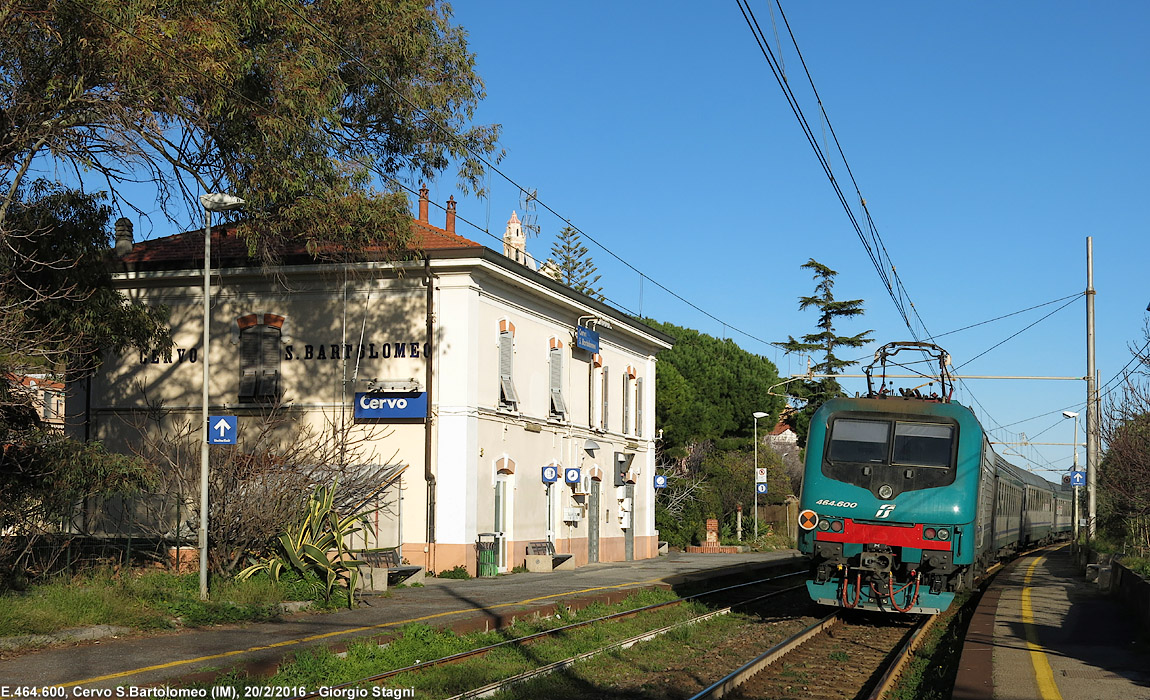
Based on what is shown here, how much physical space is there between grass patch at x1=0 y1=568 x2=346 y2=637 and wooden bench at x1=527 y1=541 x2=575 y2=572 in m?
9.93

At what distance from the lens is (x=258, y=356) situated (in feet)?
86.5

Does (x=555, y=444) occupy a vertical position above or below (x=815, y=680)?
above

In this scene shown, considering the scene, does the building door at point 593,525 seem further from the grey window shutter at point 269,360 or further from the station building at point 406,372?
the grey window shutter at point 269,360

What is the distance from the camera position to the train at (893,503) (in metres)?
15.4

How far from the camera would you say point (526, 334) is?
1098 inches

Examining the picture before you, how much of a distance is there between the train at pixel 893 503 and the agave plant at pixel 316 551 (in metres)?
7.12

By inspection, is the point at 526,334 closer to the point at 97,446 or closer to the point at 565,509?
the point at 565,509

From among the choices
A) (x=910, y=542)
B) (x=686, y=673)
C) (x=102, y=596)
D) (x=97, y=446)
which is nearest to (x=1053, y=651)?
(x=910, y=542)

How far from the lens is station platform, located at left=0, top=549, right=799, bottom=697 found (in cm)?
1062

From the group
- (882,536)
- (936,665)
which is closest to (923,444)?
(882,536)

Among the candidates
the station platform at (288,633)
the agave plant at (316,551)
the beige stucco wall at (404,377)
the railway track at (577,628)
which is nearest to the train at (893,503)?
the railway track at (577,628)

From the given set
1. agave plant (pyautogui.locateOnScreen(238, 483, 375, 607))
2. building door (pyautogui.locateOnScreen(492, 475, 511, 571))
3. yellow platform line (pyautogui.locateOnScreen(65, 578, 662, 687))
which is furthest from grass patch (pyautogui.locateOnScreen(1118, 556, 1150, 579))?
building door (pyautogui.locateOnScreen(492, 475, 511, 571))

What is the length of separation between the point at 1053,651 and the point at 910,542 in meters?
2.61

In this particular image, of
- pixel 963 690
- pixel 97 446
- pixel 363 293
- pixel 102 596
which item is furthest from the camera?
pixel 363 293
